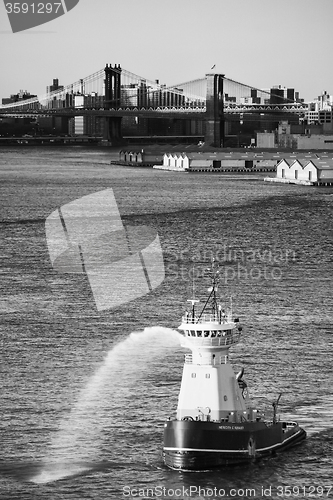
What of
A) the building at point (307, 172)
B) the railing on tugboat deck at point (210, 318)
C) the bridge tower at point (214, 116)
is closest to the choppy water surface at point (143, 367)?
the railing on tugboat deck at point (210, 318)

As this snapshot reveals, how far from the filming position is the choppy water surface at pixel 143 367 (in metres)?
17.0

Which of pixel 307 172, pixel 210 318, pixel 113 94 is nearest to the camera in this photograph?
pixel 210 318

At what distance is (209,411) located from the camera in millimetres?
16641

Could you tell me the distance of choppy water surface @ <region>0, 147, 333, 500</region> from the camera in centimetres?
1697

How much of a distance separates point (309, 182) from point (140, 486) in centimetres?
7891

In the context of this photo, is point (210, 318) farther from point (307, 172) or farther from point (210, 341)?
point (307, 172)

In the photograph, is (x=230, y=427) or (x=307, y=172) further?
(x=307, y=172)

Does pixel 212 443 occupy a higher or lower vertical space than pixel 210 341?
lower

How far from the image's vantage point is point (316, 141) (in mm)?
144125

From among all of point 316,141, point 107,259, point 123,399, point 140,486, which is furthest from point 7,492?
point 316,141

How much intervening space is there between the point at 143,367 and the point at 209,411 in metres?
6.79

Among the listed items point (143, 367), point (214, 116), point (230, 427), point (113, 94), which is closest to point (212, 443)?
point (230, 427)

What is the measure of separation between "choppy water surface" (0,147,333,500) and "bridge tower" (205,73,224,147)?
97256 mm

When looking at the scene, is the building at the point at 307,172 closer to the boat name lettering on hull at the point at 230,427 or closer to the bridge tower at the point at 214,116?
the bridge tower at the point at 214,116
